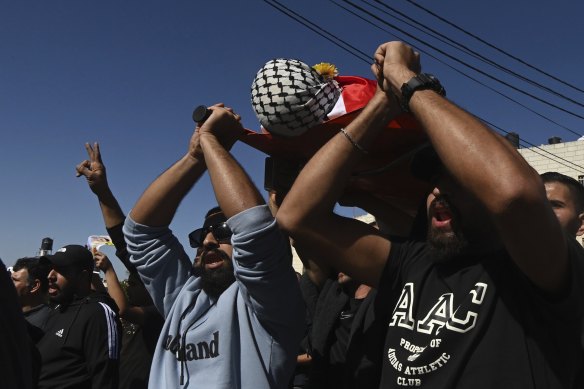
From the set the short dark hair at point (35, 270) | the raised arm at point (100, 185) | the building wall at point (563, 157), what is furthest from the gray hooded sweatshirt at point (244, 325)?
the building wall at point (563, 157)

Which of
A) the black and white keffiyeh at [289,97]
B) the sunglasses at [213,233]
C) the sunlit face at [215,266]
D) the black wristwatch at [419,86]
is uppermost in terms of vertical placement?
the black and white keffiyeh at [289,97]

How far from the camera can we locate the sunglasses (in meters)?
2.57

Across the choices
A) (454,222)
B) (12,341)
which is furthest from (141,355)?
(454,222)

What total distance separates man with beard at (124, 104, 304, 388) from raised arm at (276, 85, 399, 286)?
0.11 m

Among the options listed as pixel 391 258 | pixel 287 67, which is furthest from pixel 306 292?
pixel 287 67

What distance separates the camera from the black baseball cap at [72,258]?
14.8ft

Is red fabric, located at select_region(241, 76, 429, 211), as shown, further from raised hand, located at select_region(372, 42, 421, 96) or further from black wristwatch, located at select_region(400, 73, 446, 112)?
black wristwatch, located at select_region(400, 73, 446, 112)

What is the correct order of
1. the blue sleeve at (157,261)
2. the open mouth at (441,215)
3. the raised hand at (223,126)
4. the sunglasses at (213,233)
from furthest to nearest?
the sunglasses at (213,233)
the blue sleeve at (157,261)
the raised hand at (223,126)
the open mouth at (441,215)

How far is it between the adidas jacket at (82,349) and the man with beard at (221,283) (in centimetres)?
150

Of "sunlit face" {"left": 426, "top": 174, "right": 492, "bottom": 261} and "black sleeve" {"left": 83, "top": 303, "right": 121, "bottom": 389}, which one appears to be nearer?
"sunlit face" {"left": 426, "top": 174, "right": 492, "bottom": 261}

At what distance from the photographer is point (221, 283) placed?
237cm

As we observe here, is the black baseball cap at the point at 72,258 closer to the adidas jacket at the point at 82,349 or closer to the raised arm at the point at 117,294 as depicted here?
the raised arm at the point at 117,294

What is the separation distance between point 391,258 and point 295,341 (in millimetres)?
492

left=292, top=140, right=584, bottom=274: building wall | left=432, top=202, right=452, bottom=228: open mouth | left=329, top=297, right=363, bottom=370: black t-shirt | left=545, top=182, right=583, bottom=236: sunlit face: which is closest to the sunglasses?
left=329, top=297, right=363, bottom=370: black t-shirt
